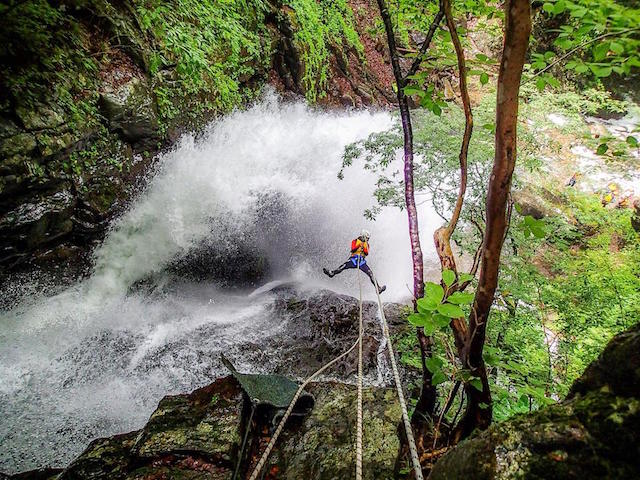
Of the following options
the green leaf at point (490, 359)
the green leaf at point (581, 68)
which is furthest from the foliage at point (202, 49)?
the green leaf at point (490, 359)

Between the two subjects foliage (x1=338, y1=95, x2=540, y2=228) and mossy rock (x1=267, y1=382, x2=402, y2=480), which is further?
foliage (x1=338, y1=95, x2=540, y2=228)

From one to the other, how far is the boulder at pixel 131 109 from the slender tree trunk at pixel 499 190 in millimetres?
5715

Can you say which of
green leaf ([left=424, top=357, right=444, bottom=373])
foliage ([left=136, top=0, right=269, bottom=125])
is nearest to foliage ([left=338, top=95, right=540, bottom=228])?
green leaf ([left=424, top=357, right=444, bottom=373])

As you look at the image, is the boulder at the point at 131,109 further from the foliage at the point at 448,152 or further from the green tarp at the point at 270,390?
the green tarp at the point at 270,390

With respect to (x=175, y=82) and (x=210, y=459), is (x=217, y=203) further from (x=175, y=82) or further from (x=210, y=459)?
(x=210, y=459)

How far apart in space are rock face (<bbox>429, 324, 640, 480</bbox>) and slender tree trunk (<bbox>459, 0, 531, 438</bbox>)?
680 mm

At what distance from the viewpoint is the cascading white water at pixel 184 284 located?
164 inches

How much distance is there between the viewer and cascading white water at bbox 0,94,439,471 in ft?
13.7

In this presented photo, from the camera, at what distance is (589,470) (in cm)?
82

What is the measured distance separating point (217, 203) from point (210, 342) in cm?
324

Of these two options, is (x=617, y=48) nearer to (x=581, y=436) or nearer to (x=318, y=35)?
(x=581, y=436)

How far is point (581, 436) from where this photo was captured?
35.3 inches

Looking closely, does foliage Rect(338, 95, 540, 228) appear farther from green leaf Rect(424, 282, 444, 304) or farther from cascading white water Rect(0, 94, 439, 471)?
green leaf Rect(424, 282, 444, 304)

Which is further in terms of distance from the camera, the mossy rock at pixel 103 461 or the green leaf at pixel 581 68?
the mossy rock at pixel 103 461
